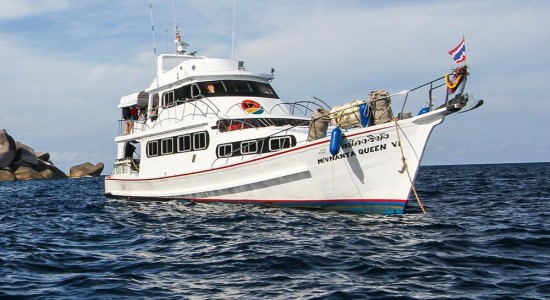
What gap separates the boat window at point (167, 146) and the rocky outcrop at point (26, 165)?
47684mm

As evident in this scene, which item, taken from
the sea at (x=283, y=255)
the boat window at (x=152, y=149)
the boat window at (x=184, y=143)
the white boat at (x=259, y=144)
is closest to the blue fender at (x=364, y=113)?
the white boat at (x=259, y=144)

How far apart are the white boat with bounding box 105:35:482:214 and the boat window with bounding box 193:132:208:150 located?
0.11ft

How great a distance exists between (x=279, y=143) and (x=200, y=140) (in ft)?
11.2

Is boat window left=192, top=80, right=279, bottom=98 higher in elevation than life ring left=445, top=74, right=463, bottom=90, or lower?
higher

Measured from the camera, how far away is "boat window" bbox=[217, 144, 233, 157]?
16969 millimetres

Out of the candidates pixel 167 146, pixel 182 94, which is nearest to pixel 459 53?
pixel 182 94

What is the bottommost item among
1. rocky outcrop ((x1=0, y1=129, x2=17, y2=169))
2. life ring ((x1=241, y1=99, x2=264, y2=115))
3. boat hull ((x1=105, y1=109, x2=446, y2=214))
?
boat hull ((x1=105, y1=109, x2=446, y2=214))

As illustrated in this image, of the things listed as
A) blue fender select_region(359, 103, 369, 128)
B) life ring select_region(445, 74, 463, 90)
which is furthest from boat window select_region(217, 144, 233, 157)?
life ring select_region(445, 74, 463, 90)

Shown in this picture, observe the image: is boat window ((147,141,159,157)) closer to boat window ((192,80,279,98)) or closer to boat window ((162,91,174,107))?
boat window ((162,91,174,107))

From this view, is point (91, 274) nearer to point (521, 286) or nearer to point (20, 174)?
point (521, 286)

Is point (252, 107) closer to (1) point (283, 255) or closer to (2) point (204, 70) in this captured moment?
(2) point (204, 70)

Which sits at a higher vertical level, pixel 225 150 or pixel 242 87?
pixel 242 87

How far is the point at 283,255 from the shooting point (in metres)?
9.20

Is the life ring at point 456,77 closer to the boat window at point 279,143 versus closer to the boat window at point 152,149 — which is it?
the boat window at point 279,143
